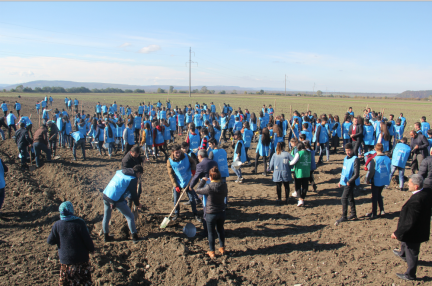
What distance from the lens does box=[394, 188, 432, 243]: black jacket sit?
4.22 metres

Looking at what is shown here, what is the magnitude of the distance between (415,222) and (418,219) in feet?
0.23

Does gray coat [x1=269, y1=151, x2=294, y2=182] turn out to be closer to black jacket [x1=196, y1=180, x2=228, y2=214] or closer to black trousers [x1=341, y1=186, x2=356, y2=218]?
black trousers [x1=341, y1=186, x2=356, y2=218]

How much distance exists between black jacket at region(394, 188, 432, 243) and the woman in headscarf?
4912 millimetres

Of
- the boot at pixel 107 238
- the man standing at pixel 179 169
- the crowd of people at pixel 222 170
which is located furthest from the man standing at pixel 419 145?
the boot at pixel 107 238

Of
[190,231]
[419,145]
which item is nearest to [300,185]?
[190,231]

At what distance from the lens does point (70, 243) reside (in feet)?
11.9

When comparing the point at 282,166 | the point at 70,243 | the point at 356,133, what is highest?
the point at 356,133

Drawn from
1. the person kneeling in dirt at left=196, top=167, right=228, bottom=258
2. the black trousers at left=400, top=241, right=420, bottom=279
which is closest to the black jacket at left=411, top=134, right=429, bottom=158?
the black trousers at left=400, top=241, right=420, bottom=279

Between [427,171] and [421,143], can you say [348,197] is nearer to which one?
[427,171]

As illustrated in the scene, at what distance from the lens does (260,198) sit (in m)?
8.37

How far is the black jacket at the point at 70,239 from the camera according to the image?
11.9ft

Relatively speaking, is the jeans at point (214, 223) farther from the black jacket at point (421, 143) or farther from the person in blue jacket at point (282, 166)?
the black jacket at point (421, 143)

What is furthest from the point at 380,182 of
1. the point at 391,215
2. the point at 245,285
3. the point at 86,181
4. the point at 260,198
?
the point at 86,181

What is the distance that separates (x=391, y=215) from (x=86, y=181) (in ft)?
32.1
